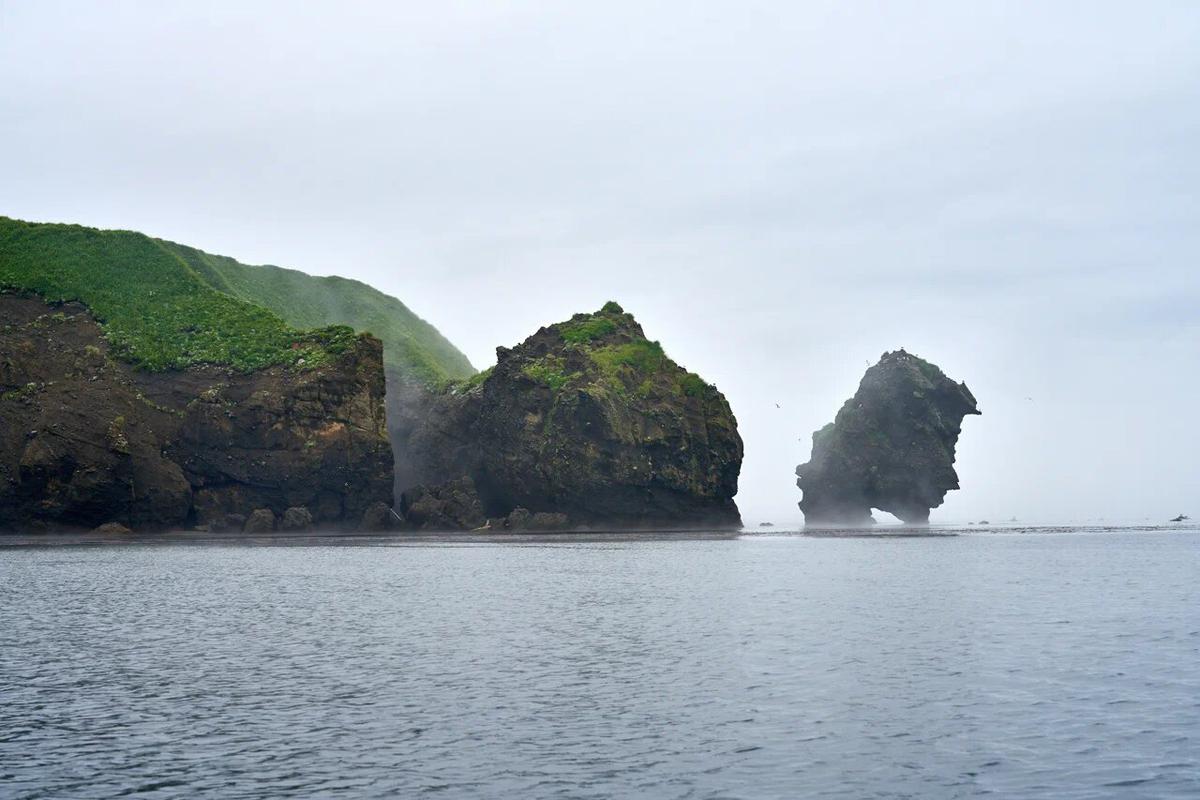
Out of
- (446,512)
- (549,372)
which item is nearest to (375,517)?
(446,512)

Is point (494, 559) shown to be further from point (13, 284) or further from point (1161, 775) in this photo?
point (13, 284)

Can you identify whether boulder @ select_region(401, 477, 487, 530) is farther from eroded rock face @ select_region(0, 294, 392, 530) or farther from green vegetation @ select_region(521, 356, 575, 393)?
green vegetation @ select_region(521, 356, 575, 393)

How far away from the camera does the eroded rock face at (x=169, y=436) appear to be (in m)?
114

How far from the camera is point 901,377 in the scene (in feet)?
525

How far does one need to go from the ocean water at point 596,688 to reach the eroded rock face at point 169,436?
54334mm

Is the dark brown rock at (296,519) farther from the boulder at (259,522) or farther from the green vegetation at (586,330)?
the green vegetation at (586,330)

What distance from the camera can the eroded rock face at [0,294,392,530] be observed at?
114m

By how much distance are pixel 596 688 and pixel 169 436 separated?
111284mm

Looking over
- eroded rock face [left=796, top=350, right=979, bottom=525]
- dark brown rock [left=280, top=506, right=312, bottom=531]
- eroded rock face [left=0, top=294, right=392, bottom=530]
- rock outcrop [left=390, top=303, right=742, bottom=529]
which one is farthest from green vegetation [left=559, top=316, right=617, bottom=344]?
dark brown rock [left=280, top=506, right=312, bottom=531]

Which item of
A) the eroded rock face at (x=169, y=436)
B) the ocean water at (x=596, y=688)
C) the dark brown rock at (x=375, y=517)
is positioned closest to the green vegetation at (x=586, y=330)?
the eroded rock face at (x=169, y=436)

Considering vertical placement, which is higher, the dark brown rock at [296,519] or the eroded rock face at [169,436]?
the eroded rock face at [169,436]

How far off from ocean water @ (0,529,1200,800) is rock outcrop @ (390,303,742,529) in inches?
2870

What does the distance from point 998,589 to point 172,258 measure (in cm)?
14986

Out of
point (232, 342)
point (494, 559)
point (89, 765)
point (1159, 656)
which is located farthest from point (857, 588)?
point (232, 342)
